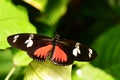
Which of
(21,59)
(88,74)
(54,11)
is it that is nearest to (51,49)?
(21,59)

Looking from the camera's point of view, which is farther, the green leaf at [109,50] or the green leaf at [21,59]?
the green leaf at [109,50]

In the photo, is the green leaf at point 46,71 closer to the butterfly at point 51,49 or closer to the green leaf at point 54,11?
the butterfly at point 51,49

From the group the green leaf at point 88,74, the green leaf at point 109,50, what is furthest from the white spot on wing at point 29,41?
the green leaf at point 109,50

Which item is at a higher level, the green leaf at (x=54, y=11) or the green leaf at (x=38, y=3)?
the green leaf at (x=38, y=3)

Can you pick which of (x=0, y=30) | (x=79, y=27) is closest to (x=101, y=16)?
(x=79, y=27)

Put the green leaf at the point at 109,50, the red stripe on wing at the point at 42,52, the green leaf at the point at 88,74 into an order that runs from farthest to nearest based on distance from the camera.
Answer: the green leaf at the point at 109,50, the green leaf at the point at 88,74, the red stripe on wing at the point at 42,52

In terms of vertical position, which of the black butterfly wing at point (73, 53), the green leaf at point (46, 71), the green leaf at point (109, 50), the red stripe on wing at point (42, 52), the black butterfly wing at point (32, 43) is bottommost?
the green leaf at point (109, 50)
